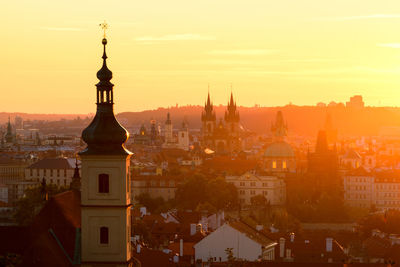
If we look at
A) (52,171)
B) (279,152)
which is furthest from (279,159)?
(52,171)

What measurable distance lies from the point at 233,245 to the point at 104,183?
2545cm

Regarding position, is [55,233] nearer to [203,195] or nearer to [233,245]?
[233,245]

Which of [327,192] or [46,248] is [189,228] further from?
[327,192]

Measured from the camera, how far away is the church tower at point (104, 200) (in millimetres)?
33688

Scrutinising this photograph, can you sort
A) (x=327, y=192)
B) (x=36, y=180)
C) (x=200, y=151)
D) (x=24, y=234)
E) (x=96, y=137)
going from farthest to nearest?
1. (x=200, y=151)
2. (x=36, y=180)
3. (x=327, y=192)
4. (x=24, y=234)
5. (x=96, y=137)

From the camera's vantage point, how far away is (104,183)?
33812mm

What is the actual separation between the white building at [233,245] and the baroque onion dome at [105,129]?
24.0 m

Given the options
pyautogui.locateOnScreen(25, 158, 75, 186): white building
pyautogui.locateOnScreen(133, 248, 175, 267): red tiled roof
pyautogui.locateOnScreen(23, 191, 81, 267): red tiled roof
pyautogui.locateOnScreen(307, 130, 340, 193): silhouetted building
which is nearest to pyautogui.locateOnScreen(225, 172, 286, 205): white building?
pyautogui.locateOnScreen(307, 130, 340, 193): silhouetted building

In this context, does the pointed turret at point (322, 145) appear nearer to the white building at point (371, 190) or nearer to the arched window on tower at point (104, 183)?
the white building at point (371, 190)

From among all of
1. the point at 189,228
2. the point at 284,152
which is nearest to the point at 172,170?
the point at 284,152

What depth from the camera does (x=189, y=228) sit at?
233 ft

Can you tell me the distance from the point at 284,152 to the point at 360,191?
18.0m

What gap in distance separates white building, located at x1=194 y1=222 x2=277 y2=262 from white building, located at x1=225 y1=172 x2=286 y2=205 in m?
63.4

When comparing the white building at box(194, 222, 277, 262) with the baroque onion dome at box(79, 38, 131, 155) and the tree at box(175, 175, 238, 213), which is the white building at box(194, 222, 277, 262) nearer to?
the baroque onion dome at box(79, 38, 131, 155)
